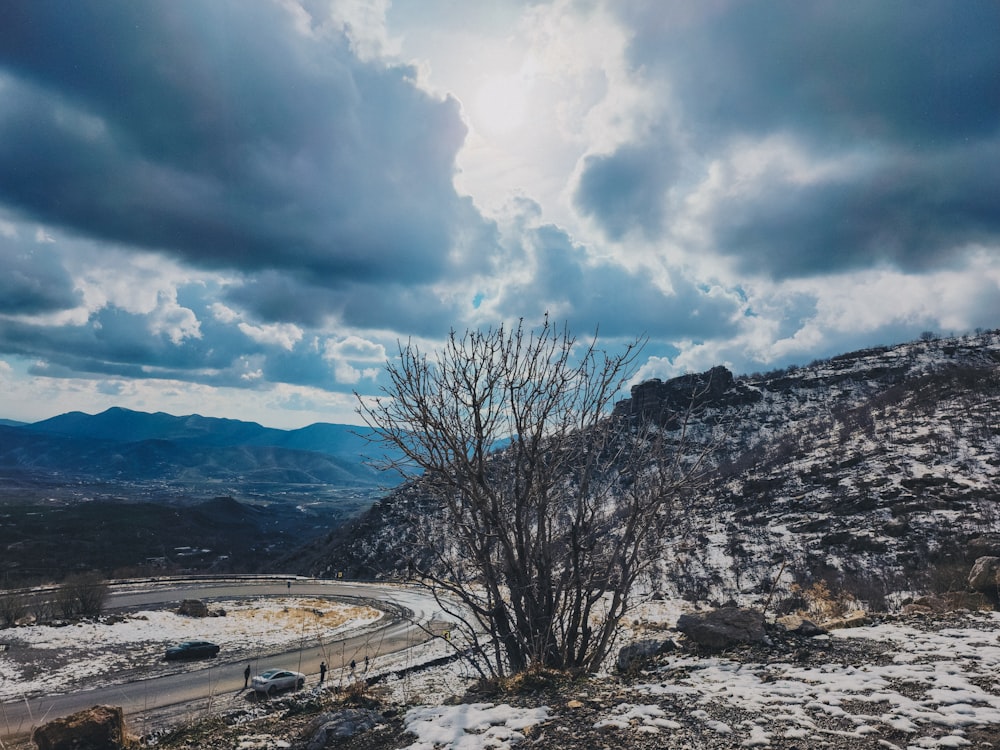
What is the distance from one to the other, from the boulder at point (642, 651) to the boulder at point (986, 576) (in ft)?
25.8

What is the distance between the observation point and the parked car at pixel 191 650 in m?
22.4

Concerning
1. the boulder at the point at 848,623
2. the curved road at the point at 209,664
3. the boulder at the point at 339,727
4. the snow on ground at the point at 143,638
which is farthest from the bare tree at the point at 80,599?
the boulder at the point at 848,623

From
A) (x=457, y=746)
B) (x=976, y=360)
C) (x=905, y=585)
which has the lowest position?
(x=905, y=585)

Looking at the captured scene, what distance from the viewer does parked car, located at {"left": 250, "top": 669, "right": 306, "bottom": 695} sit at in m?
16.9

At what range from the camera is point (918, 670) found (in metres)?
6.22

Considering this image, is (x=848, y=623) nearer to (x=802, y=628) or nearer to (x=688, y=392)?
(x=802, y=628)

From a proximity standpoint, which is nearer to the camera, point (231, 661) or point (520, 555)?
point (520, 555)

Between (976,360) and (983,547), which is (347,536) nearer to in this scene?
(983,547)

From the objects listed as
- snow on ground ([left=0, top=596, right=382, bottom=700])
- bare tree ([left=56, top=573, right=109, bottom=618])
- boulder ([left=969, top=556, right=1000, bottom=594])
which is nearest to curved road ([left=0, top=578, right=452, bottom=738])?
snow on ground ([left=0, top=596, right=382, bottom=700])

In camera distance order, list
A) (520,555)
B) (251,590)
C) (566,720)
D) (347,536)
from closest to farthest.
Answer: (566,720)
(520,555)
(251,590)
(347,536)

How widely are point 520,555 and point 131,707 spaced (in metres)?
15.9

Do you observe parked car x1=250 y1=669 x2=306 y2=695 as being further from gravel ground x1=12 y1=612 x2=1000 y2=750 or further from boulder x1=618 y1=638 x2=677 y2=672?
boulder x1=618 y1=638 x2=677 y2=672

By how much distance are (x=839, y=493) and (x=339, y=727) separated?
5158 cm

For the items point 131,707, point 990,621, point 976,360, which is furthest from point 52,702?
point 976,360
